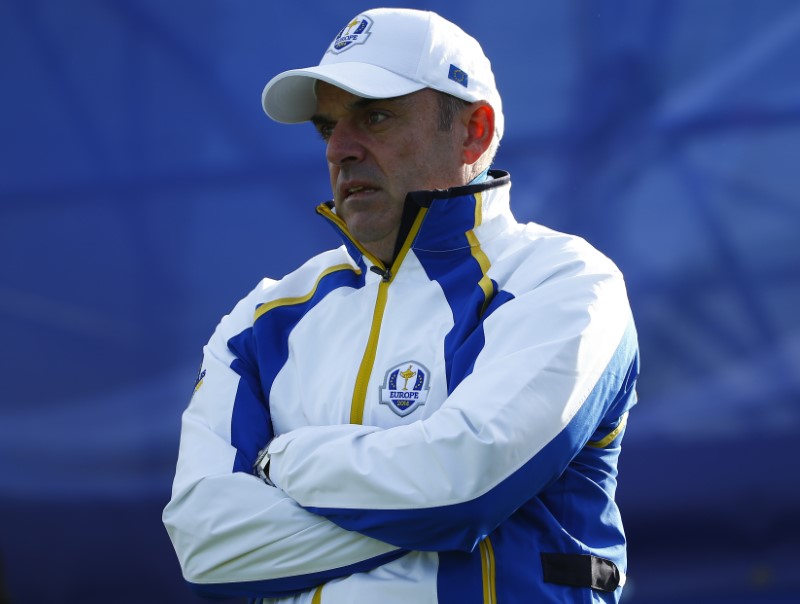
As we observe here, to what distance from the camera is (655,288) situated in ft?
9.86

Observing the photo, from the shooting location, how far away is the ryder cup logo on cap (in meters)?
1.81

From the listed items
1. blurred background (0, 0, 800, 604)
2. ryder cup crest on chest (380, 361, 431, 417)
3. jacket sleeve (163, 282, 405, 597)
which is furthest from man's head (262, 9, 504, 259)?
blurred background (0, 0, 800, 604)

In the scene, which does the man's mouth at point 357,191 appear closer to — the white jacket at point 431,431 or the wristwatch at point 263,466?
the white jacket at point 431,431

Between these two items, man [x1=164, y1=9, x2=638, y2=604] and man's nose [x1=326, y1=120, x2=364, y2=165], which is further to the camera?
man's nose [x1=326, y1=120, x2=364, y2=165]

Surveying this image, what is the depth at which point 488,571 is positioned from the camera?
1.48 metres

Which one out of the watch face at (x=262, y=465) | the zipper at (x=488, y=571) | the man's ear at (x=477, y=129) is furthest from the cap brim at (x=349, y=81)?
the zipper at (x=488, y=571)

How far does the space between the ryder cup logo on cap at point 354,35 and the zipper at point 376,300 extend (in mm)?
254

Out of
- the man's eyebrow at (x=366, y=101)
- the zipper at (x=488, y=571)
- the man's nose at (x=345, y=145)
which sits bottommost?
the zipper at (x=488, y=571)

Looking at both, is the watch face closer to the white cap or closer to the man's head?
the man's head

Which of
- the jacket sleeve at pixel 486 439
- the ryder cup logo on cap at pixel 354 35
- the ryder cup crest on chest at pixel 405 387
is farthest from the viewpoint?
the ryder cup logo on cap at pixel 354 35

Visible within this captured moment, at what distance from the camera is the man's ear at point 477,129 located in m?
1.82

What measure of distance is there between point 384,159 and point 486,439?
1.73 feet

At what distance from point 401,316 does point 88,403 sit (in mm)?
1661

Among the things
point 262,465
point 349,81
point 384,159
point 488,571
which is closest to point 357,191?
point 384,159
